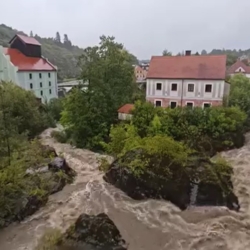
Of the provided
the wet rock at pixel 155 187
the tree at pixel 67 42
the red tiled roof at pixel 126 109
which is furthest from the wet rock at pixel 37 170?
the tree at pixel 67 42

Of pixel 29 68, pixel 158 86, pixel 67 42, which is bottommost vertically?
pixel 158 86

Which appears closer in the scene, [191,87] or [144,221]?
[144,221]

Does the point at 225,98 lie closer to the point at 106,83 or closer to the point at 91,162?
the point at 106,83

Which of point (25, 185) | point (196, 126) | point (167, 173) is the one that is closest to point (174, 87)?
point (196, 126)

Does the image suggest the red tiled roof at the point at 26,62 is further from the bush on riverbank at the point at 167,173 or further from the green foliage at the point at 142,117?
→ the bush on riverbank at the point at 167,173

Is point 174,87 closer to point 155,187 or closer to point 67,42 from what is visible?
point 155,187

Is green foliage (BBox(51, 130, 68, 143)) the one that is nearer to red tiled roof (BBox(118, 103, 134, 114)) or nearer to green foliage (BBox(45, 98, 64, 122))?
red tiled roof (BBox(118, 103, 134, 114))
